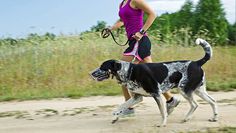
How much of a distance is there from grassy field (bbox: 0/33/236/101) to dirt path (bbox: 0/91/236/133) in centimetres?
115

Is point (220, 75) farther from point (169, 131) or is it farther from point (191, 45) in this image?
point (169, 131)

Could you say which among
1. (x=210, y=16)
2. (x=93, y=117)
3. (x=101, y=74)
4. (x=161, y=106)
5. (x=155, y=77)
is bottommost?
(x=93, y=117)

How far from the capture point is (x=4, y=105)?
430 inches

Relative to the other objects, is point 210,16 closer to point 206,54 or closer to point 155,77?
point 206,54

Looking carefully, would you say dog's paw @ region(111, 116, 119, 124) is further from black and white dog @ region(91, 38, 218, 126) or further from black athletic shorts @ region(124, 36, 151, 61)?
black athletic shorts @ region(124, 36, 151, 61)

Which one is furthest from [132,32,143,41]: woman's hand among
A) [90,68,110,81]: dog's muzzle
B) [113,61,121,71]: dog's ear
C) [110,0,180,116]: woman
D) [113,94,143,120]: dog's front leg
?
[113,94,143,120]: dog's front leg

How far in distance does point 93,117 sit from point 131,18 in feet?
6.44

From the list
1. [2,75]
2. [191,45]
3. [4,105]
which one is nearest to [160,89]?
[4,105]

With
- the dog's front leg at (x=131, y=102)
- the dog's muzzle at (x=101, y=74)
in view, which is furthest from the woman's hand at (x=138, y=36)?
the dog's front leg at (x=131, y=102)

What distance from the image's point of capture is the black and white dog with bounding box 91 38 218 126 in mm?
7289

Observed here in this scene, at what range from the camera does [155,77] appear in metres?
7.34

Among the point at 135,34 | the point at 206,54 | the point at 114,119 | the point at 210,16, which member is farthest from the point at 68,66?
the point at 210,16

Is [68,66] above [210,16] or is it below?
below

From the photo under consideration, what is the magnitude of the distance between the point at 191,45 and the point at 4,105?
8549 mm
